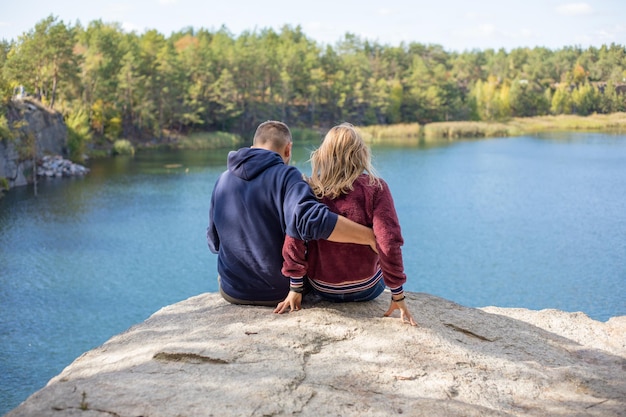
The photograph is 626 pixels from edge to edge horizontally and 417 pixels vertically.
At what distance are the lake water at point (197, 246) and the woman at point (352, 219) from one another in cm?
568

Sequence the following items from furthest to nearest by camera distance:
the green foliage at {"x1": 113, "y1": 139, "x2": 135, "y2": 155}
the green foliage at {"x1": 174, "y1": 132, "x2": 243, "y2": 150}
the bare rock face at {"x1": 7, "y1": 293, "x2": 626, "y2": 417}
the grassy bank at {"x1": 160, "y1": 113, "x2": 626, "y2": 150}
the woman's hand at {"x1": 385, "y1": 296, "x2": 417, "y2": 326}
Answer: the green foliage at {"x1": 174, "y1": 132, "x2": 243, "y2": 150} < the grassy bank at {"x1": 160, "y1": 113, "x2": 626, "y2": 150} < the green foliage at {"x1": 113, "y1": 139, "x2": 135, "y2": 155} < the woman's hand at {"x1": 385, "y1": 296, "x2": 417, "y2": 326} < the bare rock face at {"x1": 7, "y1": 293, "x2": 626, "y2": 417}

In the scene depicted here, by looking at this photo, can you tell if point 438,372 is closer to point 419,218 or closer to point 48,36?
point 419,218

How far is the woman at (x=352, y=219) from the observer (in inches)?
115

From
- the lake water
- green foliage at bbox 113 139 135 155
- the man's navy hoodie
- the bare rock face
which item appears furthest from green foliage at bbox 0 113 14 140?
the man's navy hoodie

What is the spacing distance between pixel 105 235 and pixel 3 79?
12.3 metres

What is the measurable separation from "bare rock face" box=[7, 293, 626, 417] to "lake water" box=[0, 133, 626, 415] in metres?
5.45

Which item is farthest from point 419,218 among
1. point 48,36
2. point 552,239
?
point 48,36

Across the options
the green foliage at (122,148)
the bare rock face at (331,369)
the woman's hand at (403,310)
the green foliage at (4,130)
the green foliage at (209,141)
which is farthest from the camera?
the green foliage at (209,141)

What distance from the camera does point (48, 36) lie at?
97.3ft

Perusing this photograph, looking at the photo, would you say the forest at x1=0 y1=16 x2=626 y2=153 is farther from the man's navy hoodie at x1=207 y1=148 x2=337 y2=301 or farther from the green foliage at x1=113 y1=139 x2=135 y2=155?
the man's navy hoodie at x1=207 y1=148 x2=337 y2=301

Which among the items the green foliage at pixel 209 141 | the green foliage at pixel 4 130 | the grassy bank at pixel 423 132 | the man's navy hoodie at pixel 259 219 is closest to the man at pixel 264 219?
the man's navy hoodie at pixel 259 219

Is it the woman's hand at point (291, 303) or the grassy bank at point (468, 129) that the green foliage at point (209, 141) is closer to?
the grassy bank at point (468, 129)

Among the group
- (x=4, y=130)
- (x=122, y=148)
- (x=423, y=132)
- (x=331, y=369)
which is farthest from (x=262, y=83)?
(x=331, y=369)

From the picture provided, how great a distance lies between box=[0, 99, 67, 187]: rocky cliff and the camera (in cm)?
2261
